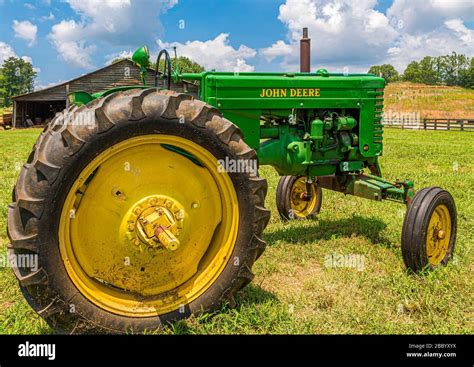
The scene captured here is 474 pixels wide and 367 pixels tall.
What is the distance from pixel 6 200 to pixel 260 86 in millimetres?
4675

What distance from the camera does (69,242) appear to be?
9.27ft

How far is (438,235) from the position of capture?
4449 millimetres

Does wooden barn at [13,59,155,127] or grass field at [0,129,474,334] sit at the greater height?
wooden barn at [13,59,155,127]

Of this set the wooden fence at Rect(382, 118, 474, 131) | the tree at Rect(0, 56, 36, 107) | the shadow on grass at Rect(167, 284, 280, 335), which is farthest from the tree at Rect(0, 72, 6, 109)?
the shadow on grass at Rect(167, 284, 280, 335)

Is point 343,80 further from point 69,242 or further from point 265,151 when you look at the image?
point 69,242

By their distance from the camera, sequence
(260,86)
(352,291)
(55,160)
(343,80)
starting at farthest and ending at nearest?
(343,80)
(260,86)
(352,291)
(55,160)

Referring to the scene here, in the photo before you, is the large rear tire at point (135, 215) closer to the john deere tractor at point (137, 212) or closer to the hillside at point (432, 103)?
the john deere tractor at point (137, 212)

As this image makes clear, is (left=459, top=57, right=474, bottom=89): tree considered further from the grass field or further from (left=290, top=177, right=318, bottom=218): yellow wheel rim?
the grass field

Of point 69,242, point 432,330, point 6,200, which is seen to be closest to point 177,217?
point 69,242

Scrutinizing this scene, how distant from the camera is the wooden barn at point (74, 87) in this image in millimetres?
29938

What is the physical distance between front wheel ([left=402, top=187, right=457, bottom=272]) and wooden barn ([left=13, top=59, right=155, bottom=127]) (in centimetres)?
2465

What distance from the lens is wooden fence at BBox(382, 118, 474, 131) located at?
29678 mm

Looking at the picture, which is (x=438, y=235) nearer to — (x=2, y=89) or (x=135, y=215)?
(x=135, y=215)

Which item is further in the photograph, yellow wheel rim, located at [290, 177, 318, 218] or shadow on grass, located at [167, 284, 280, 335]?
yellow wheel rim, located at [290, 177, 318, 218]
